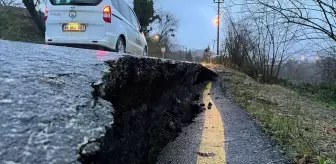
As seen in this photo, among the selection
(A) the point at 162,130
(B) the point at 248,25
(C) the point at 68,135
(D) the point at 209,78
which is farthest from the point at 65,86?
(B) the point at 248,25

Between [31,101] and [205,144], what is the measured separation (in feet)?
6.80

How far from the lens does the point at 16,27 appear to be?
21.0 m

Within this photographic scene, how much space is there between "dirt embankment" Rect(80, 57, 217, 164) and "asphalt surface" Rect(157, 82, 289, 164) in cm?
11

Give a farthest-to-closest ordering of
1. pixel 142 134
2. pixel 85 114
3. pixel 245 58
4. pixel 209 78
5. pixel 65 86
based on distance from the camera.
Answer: pixel 245 58 < pixel 209 78 < pixel 142 134 < pixel 65 86 < pixel 85 114

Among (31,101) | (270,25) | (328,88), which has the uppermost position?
(270,25)

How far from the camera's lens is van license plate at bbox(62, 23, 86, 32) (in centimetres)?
731

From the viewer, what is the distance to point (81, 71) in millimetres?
1693

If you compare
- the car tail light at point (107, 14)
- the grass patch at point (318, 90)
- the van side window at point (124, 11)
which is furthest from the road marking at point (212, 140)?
the grass patch at point (318, 90)

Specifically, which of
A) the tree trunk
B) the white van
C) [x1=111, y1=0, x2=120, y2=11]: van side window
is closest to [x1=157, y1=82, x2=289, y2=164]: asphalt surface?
the white van

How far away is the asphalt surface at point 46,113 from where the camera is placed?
902 millimetres

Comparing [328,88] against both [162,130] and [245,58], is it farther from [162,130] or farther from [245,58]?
[162,130]

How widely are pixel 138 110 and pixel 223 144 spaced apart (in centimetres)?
93

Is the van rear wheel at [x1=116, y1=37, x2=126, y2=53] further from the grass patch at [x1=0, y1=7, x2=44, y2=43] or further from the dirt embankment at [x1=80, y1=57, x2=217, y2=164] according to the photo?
the grass patch at [x1=0, y1=7, x2=44, y2=43]

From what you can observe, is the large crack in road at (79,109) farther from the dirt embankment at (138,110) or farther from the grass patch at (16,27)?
the grass patch at (16,27)
